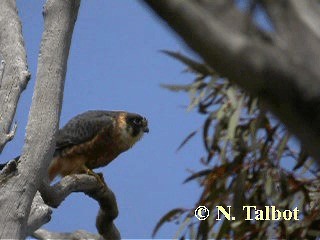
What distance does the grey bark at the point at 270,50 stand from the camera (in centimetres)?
66

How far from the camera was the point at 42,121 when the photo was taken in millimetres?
2244

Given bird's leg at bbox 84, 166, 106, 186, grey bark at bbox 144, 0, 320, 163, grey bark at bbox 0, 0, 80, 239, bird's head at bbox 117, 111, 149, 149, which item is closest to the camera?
grey bark at bbox 144, 0, 320, 163

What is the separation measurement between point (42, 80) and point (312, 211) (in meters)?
1.10

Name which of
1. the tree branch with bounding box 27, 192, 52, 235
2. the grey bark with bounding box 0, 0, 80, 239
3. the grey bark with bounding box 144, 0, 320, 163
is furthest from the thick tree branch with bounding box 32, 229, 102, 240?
the grey bark with bounding box 144, 0, 320, 163

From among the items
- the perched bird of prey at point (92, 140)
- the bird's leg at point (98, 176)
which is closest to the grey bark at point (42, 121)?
the bird's leg at point (98, 176)

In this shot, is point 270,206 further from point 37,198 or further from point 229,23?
point 229,23

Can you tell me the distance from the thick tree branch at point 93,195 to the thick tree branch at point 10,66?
0.95 feet

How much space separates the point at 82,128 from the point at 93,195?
2.53 ft

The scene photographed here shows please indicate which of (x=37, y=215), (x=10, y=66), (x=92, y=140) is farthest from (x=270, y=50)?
(x=92, y=140)

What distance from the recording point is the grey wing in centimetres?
391

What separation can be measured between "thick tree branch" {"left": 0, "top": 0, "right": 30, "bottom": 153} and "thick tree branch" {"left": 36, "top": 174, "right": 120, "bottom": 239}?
29cm

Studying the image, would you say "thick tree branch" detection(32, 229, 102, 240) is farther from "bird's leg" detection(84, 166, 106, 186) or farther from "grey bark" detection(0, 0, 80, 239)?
"grey bark" detection(0, 0, 80, 239)

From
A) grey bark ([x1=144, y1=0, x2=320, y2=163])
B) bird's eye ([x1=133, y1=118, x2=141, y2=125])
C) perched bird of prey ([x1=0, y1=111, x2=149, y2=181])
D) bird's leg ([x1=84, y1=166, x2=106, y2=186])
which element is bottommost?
grey bark ([x1=144, y1=0, x2=320, y2=163])

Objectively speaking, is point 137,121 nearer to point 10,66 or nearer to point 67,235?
point 67,235
